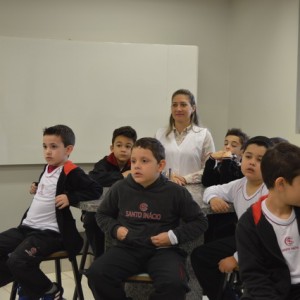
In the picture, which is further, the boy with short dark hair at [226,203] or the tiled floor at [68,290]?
the tiled floor at [68,290]

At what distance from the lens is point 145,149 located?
234cm

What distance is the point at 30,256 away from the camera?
239cm

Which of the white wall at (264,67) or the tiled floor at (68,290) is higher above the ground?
the white wall at (264,67)

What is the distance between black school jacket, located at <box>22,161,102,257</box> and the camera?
2.45 metres

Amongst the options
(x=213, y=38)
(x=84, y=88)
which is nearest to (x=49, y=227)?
(x=84, y=88)

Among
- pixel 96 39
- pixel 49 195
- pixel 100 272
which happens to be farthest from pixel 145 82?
pixel 100 272

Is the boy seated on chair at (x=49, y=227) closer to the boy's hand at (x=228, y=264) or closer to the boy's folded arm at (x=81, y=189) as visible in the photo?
the boy's folded arm at (x=81, y=189)

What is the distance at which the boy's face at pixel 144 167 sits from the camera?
2.30 meters

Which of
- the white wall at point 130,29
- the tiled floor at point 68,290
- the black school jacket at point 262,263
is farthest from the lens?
the white wall at point 130,29

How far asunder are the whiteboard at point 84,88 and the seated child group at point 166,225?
135cm

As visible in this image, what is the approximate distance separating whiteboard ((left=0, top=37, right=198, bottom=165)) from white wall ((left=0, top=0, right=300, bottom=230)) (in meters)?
0.16

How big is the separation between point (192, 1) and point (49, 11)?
1406mm

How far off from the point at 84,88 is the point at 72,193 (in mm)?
1882

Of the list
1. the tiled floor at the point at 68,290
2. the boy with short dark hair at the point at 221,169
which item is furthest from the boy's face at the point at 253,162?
the tiled floor at the point at 68,290
